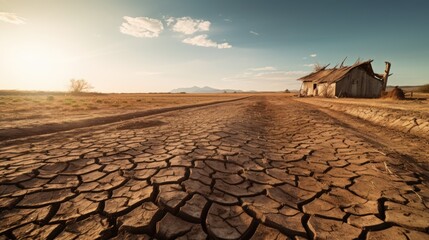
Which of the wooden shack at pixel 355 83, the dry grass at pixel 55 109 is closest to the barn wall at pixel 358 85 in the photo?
the wooden shack at pixel 355 83

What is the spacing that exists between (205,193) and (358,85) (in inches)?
884

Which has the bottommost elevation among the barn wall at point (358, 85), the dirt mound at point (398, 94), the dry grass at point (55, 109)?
the dry grass at point (55, 109)

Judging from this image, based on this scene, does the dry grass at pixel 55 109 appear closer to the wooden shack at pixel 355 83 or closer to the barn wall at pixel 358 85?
the wooden shack at pixel 355 83

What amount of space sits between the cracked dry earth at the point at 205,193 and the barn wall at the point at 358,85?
1807cm

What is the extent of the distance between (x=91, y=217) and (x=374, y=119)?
29.6 feet

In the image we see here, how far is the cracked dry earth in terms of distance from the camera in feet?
5.32

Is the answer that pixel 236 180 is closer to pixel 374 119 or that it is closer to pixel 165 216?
pixel 165 216

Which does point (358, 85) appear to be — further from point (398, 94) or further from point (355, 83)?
point (398, 94)

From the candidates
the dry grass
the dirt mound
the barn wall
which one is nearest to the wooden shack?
the barn wall

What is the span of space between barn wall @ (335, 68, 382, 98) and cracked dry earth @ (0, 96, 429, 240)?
18.1m

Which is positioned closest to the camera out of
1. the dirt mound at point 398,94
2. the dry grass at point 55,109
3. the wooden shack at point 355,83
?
the dry grass at point 55,109

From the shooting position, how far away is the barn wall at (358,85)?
18.8 m

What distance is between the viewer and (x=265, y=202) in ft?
6.70

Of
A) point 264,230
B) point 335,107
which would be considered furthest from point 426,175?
point 335,107
